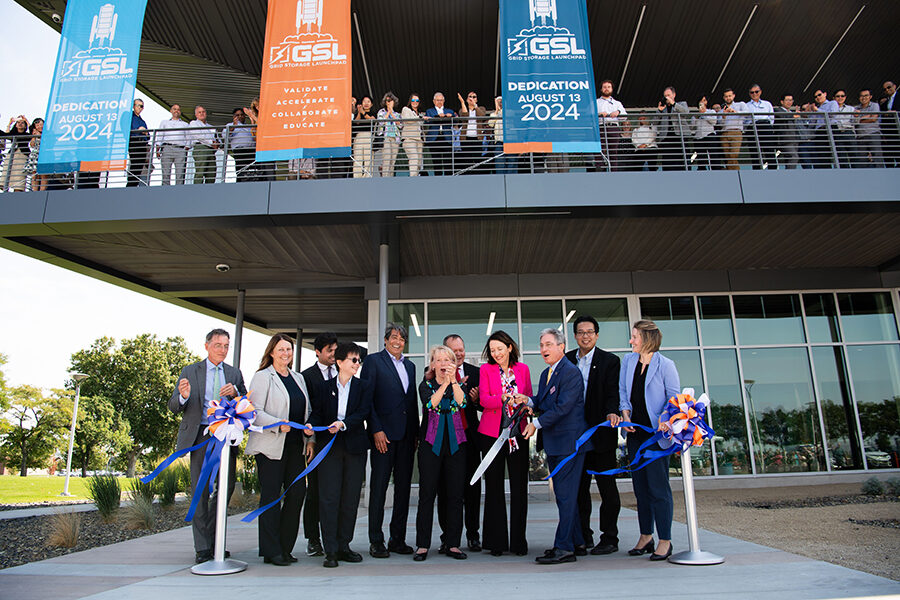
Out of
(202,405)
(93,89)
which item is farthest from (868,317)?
(93,89)

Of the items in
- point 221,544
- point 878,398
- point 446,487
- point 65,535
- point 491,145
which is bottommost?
point 65,535

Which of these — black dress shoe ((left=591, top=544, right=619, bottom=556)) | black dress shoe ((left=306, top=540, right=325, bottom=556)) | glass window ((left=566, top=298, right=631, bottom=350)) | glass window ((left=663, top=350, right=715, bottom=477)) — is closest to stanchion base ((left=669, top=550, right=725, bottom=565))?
black dress shoe ((left=591, top=544, right=619, bottom=556))

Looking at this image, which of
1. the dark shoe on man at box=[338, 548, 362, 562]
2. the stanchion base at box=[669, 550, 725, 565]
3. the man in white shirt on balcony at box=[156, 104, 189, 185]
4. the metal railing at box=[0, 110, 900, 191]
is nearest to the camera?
the stanchion base at box=[669, 550, 725, 565]

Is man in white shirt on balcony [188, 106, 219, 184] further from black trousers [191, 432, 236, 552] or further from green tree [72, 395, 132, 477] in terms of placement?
green tree [72, 395, 132, 477]

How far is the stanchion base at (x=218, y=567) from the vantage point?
3.92 m

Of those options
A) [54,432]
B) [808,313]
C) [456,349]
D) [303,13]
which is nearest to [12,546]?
[456,349]

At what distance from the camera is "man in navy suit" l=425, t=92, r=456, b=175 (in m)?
8.97

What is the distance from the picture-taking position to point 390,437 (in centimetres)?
457

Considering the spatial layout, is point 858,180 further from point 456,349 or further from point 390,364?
point 390,364

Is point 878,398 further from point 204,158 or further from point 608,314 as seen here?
point 204,158

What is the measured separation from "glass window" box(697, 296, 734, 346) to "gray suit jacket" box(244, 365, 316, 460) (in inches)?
356

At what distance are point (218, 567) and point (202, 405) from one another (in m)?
1.20

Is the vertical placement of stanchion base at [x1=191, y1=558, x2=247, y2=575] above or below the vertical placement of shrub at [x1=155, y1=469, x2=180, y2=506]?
below

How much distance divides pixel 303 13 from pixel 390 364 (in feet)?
21.9
